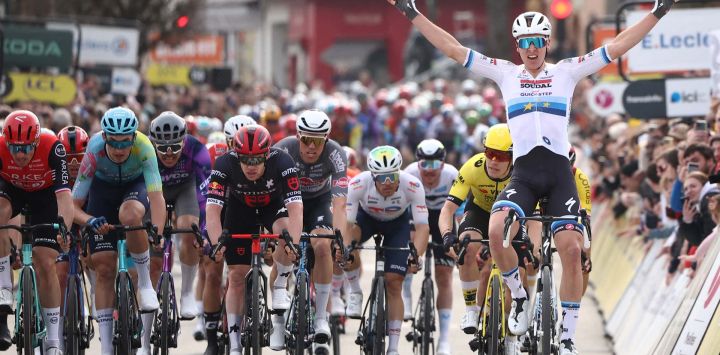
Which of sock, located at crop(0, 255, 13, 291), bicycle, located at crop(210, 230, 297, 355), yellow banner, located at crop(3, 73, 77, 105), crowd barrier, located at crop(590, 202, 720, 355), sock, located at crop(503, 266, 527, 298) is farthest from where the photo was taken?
yellow banner, located at crop(3, 73, 77, 105)

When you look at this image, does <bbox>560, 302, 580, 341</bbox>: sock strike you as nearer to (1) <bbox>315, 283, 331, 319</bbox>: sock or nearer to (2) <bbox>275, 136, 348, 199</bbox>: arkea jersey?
(1) <bbox>315, 283, 331, 319</bbox>: sock

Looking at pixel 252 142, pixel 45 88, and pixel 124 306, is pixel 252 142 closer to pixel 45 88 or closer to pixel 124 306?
pixel 124 306

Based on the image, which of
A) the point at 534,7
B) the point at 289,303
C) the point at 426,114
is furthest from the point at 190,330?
the point at 534,7

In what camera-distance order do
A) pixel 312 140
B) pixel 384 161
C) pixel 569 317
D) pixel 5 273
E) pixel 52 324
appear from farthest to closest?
pixel 384 161, pixel 312 140, pixel 52 324, pixel 5 273, pixel 569 317

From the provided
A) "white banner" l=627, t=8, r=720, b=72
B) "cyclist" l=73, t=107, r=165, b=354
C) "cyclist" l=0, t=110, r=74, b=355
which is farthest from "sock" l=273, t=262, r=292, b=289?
"white banner" l=627, t=8, r=720, b=72

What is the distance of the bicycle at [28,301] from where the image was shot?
11.8 meters

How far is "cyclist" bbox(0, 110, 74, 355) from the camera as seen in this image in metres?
12.0

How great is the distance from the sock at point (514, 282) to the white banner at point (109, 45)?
52.4 ft

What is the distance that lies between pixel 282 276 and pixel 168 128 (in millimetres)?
1589

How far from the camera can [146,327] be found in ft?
43.6

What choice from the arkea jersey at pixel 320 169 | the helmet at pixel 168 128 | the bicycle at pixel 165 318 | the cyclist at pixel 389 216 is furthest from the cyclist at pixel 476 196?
the helmet at pixel 168 128

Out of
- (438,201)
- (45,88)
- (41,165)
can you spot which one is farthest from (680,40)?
(45,88)

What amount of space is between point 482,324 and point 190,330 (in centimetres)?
509

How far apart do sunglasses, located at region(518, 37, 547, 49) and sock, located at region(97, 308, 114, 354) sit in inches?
143
